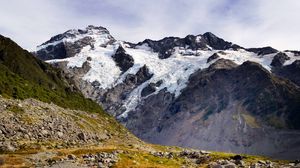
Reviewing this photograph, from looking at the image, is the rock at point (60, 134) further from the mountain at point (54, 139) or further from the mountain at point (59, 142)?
the mountain at point (54, 139)

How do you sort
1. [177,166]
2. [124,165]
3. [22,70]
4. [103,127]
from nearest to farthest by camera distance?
[124,165] < [177,166] < [103,127] < [22,70]

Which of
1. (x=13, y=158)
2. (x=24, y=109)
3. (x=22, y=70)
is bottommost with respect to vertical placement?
(x=13, y=158)

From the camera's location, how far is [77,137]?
450 feet

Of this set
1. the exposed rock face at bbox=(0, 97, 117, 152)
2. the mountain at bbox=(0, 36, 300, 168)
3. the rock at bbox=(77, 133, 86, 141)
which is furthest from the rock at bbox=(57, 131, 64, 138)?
the rock at bbox=(77, 133, 86, 141)

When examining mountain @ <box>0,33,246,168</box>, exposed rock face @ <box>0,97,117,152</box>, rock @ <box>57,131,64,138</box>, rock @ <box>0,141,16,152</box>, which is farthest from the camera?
rock @ <box>57,131,64,138</box>

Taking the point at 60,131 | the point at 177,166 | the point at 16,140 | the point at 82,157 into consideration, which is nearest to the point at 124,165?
the point at 82,157

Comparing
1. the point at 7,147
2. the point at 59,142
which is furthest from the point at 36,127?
the point at 7,147

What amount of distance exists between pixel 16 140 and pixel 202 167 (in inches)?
1707

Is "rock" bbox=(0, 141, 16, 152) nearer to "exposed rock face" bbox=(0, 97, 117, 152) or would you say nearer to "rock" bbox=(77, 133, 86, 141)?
"exposed rock face" bbox=(0, 97, 117, 152)

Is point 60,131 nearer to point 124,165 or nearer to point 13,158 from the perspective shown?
point 13,158

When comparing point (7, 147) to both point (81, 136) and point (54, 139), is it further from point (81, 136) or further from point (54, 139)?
point (81, 136)

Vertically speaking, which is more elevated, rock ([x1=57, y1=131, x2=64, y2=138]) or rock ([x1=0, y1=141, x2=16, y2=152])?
rock ([x1=57, y1=131, x2=64, y2=138])

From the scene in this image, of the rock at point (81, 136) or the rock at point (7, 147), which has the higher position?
the rock at point (81, 136)

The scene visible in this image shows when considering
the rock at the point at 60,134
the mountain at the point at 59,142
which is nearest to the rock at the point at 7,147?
the mountain at the point at 59,142
